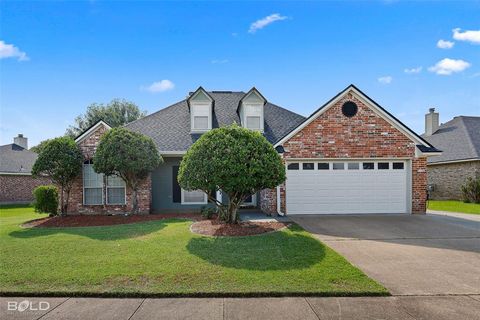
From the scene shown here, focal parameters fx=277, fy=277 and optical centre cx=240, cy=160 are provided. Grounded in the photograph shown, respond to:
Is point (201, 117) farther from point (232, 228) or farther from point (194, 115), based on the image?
point (232, 228)

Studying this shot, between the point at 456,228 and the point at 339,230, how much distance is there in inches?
167

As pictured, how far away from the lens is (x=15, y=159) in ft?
86.1

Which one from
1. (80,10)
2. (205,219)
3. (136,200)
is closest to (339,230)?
(205,219)

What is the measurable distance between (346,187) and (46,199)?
13.3 m

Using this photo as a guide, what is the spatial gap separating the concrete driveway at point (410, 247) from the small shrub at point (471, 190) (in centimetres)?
767

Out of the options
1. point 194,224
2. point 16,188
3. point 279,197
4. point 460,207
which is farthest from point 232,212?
point 16,188

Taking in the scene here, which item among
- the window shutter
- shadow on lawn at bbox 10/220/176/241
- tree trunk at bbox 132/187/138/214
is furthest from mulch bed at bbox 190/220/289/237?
tree trunk at bbox 132/187/138/214

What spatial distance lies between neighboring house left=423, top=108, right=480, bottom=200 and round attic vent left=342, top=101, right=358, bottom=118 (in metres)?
11.7

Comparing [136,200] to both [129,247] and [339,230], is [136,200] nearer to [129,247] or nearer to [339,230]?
[129,247]

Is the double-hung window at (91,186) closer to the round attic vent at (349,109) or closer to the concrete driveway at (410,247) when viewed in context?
the concrete driveway at (410,247)

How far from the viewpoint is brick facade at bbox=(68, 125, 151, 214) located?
500 inches

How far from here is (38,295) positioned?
448 cm

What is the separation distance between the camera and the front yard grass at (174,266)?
4574 mm

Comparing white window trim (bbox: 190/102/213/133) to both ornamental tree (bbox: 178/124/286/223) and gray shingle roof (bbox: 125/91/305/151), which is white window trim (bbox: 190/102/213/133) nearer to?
gray shingle roof (bbox: 125/91/305/151)
